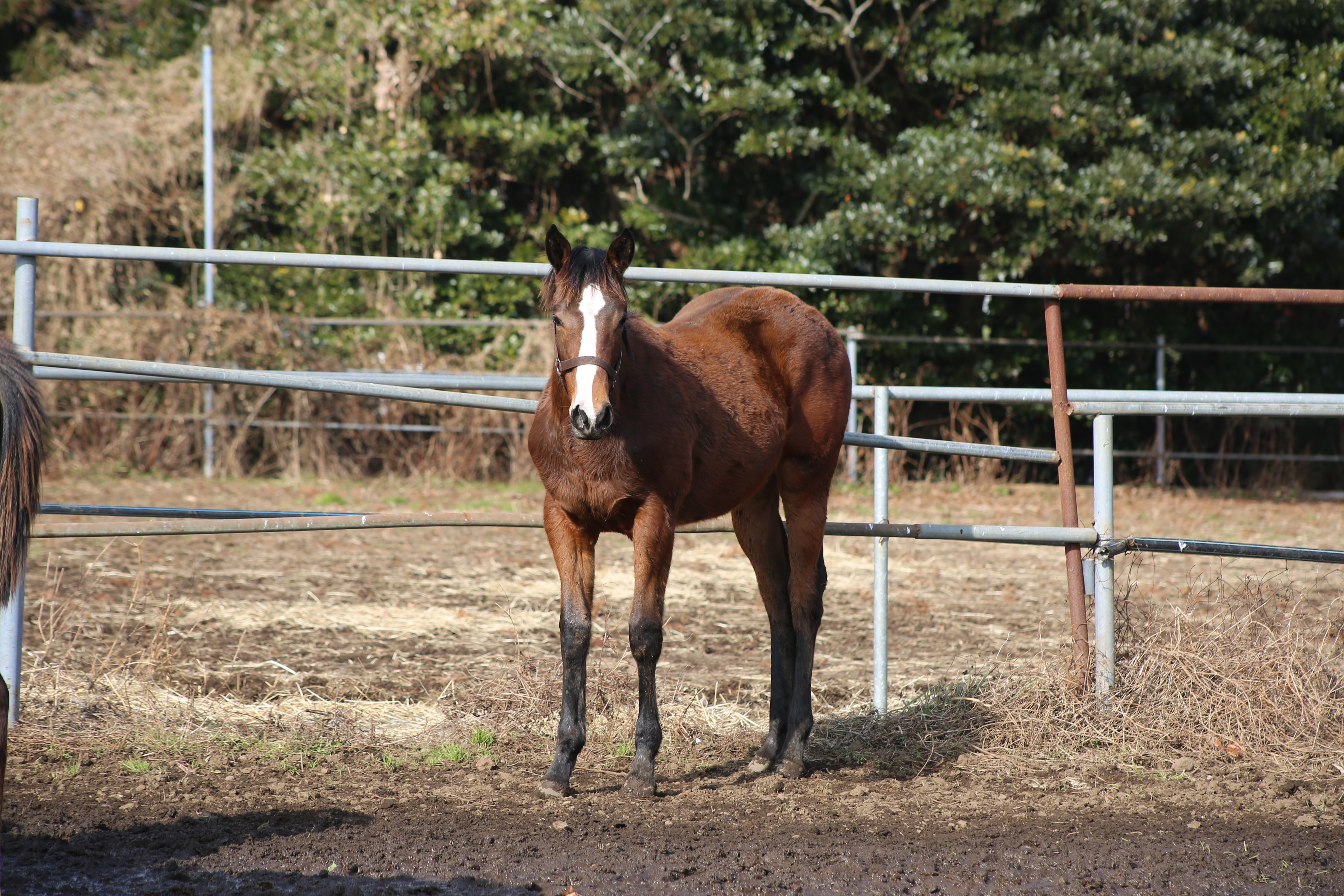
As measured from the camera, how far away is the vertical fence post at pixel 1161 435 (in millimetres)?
11906

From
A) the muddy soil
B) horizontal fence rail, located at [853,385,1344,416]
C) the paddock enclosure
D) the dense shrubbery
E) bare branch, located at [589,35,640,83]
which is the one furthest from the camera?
bare branch, located at [589,35,640,83]

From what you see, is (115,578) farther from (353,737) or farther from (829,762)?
(829,762)

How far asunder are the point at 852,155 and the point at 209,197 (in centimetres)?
792

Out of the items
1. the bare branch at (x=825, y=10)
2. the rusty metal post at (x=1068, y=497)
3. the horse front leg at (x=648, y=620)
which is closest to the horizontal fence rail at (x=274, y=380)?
the horse front leg at (x=648, y=620)

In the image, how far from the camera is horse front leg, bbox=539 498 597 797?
342 centimetres

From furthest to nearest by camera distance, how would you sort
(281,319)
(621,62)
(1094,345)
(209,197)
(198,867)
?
1. (209,197)
2. (621,62)
3. (1094,345)
4. (281,319)
5. (198,867)

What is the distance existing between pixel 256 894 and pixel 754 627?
374 cm

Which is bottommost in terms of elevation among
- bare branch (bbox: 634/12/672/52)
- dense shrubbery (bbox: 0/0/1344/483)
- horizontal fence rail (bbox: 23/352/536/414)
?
horizontal fence rail (bbox: 23/352/536/414)

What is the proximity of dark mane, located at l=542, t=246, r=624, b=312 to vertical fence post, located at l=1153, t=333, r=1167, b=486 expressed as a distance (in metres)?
9.84

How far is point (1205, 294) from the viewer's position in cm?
396

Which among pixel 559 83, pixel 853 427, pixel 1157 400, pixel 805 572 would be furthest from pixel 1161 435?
pixel 805 572

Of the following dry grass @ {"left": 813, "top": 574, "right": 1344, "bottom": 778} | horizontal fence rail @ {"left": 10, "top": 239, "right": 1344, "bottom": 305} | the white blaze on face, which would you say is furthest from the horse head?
dry grass @ {"left": 813, "top": 574, "right": 1344, "bottom": 778}

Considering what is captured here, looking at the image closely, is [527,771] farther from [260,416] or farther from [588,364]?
[260,416]

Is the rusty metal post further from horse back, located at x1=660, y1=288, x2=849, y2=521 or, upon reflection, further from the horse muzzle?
the horse muzzle
